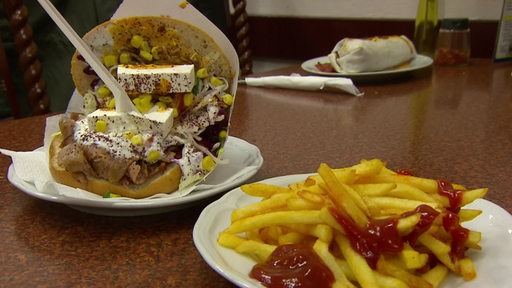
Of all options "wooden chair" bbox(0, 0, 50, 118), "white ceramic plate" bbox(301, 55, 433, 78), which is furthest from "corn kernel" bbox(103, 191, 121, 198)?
"wooden chair" bbox(0, 0, 50, 118)

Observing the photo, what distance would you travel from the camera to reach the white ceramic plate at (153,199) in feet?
3.13

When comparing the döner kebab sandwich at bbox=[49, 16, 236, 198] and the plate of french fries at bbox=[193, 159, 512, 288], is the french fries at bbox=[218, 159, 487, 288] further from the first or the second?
the döner kebab sandwich at bbox=[49, 16, 236, 198]

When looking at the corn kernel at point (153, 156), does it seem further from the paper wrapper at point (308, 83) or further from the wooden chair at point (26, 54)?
the wooden chair at point (26, 54)

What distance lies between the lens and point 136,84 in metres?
1.07

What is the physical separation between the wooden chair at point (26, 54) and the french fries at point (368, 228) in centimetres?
212

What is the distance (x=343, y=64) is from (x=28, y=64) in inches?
60.8

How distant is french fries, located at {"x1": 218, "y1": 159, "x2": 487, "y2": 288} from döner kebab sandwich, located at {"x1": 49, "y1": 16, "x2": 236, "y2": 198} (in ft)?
0.85

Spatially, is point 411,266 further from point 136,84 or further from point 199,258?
point 136,84

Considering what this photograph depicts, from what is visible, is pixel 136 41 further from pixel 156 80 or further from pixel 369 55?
pixel 369 55

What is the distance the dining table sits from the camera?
0.84 meters

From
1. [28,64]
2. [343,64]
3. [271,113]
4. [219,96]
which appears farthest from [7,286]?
[28,64]

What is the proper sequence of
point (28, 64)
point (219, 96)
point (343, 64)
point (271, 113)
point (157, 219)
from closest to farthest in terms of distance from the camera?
point (157, 219) → point (219, 96) → point (271, 113) → point (343, 64) → point (28, 64)

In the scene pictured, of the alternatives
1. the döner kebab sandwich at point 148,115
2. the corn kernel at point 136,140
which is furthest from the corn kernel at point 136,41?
the corn kernel at point 136,140

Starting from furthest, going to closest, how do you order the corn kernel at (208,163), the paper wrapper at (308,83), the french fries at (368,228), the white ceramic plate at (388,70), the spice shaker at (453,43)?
the spice shaker at (453,43), the white ceramic plate at (388,70), the paper wrapper at (308,83), the corn kernel at (208,163), the french fries at (368,228)
